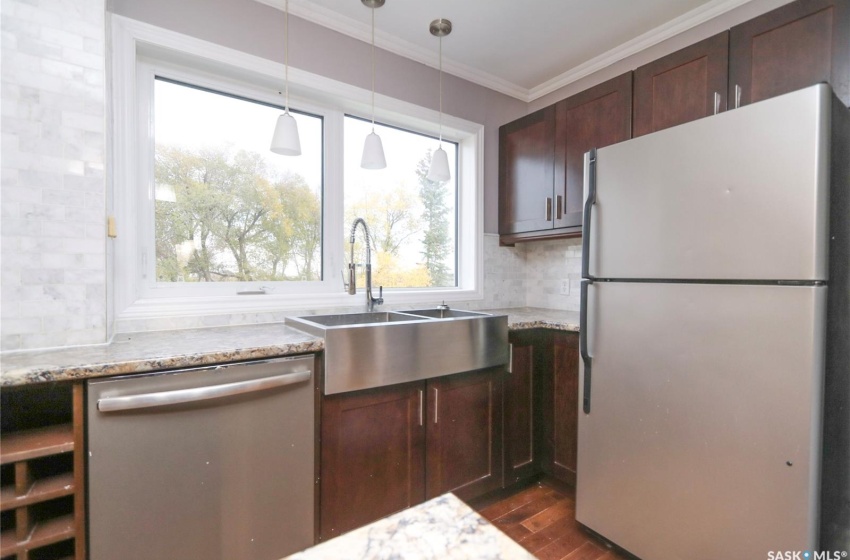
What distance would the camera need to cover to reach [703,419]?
1.30 metres

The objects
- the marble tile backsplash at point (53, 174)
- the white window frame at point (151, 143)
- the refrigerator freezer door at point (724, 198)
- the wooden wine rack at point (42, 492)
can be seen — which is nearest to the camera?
the wooden wine rack at point (42, 492)

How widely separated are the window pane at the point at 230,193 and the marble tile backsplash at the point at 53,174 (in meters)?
0.41

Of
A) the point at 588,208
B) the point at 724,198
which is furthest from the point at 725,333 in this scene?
the point at 588,208

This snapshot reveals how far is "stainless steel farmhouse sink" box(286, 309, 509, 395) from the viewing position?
1.44m

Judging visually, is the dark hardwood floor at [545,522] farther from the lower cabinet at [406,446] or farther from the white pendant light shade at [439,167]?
the white pendant light shade at [439,167]

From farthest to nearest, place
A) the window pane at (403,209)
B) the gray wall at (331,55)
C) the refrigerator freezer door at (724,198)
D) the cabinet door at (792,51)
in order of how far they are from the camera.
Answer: the window pane at (403,209) → the gray wall at (331,55) → the cabinet door at (792,51) → the refrigerator freezer door at (724,198)

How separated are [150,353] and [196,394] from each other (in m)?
0.21

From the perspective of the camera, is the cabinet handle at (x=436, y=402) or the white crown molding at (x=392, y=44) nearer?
the cabinet handle at (x=436, y=402)

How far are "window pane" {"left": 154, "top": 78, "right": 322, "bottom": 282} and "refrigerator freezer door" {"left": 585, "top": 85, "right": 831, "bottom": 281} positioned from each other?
149cm

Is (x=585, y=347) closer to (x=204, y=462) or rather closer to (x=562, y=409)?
(x=562, y=409)

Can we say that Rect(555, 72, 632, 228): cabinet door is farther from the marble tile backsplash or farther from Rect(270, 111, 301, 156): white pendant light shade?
the marble tile backsplash

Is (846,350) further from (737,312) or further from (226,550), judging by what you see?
(226,550)

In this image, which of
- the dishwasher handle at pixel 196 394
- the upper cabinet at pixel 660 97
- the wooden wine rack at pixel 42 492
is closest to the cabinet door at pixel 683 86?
the upper cabinet at pixel 660 97

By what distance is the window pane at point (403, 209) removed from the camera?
2295mm
